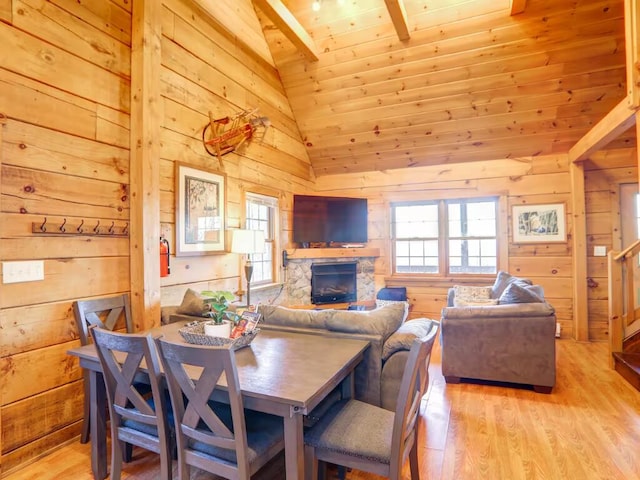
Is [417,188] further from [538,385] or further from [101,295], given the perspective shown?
[101,295]

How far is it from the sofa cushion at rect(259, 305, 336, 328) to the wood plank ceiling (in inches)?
119

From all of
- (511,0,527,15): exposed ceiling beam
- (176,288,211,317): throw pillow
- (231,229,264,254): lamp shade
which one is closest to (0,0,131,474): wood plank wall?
(176,288,211,317): throw pillow

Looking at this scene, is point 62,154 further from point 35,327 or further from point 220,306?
point 220,306

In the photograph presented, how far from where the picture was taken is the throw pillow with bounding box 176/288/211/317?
8.96 feet

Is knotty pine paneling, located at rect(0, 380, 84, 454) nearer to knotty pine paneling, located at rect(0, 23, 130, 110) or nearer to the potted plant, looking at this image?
the potted plant

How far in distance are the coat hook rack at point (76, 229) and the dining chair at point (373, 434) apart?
212 centimetres

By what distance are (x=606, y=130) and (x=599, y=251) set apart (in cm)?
196

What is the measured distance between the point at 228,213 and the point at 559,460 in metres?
3.57

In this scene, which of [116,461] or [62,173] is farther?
[62,173]

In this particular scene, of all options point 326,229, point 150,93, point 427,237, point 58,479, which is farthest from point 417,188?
point 58,479

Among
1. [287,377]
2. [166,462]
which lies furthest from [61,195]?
[287,377]

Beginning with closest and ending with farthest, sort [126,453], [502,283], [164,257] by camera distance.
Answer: [126,453] → [164,257] → [502,283]

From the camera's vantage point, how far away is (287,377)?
1604mm

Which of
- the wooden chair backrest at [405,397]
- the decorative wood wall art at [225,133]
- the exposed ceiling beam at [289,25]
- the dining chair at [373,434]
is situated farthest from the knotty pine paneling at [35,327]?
the exposed ceiling beam at [289,25]
